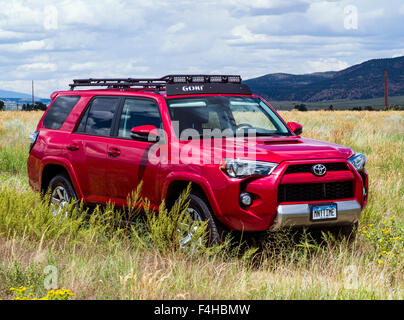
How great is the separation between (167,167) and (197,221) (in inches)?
31.5

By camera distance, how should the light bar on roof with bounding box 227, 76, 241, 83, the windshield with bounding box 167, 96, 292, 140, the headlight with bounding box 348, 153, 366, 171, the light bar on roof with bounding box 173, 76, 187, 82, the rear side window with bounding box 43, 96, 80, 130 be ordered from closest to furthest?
the headlight with bounding box 348, 153, 366, 171 < the windshield with bounding box 167, 96, 292, 140 < the light bar on roof with bounding box 173, 76, 187, 82 < the light bar on roof with bounding box 227, 76, 241, 83 < the rear side window with bounding box 43, 96, 80, 130

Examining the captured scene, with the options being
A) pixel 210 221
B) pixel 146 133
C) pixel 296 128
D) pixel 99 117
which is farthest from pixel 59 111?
pixel 210 221

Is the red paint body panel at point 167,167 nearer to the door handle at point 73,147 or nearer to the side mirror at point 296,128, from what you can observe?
the door handle at point 73,147

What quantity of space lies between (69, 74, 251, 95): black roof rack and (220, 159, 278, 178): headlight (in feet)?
5.28

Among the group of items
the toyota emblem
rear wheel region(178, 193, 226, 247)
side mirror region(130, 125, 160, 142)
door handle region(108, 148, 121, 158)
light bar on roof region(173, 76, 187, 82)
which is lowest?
rear wheel region(178, 193, 226, 247)

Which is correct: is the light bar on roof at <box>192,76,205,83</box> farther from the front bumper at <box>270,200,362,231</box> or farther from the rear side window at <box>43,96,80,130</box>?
the front bumper at <box>270,200,362,231</box>

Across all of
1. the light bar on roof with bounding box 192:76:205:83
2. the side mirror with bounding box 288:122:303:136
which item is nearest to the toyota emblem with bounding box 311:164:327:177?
the side mirror with bounding box 288:122:303:136

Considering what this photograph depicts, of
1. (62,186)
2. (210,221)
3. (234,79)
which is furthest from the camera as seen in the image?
(62,186)

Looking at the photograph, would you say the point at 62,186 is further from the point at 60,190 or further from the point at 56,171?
the point at 56,171

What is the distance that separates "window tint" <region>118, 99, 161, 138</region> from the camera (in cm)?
788

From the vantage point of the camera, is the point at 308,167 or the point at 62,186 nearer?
the point at 308,167

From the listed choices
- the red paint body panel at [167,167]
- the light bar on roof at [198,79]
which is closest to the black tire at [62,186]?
the red paint body panel at [167,167]

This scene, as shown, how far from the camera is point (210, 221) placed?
270 inches
